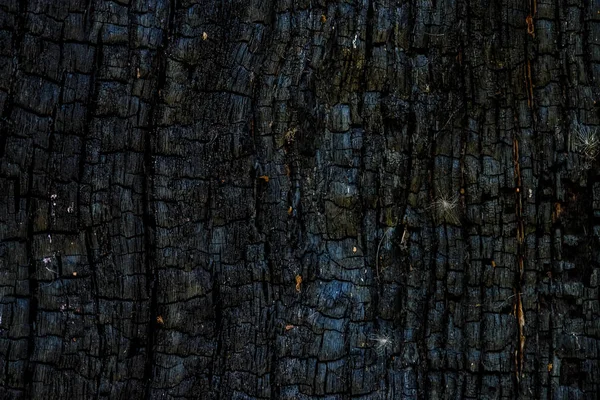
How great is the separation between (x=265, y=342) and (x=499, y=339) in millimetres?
870

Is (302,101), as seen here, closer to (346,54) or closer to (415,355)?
(346,54)

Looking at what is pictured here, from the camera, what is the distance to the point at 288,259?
255 centimetres

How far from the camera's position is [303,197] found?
2.56m

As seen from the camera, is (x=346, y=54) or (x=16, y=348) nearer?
(x=16, y=348)

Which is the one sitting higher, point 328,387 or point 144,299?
point 144,299

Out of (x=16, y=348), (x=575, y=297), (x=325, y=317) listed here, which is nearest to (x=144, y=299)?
(x=16, y=348)

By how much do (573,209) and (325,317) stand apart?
40.3 inches

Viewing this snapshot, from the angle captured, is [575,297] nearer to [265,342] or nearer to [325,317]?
[325,317]

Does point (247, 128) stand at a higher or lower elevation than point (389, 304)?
higher

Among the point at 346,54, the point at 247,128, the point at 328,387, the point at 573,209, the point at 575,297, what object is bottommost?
the point at 328,387

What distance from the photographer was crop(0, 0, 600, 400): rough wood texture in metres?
2.48

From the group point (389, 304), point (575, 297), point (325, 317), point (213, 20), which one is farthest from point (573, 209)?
point (213, 20)

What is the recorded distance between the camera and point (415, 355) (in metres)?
2.56

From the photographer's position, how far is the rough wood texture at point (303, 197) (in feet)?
8.14
